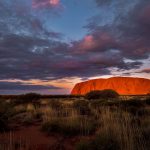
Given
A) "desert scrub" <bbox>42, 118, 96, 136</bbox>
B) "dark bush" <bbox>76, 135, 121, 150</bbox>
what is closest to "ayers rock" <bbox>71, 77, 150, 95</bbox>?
"desert scrub" <bbox>42, 118, 96, 136</bbox>

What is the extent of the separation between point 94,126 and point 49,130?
1657 millimetres

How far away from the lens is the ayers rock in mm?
113250

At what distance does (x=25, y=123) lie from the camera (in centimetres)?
1045

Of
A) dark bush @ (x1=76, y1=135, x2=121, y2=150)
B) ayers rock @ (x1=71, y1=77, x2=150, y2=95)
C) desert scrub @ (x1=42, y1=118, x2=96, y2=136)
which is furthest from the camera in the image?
ayers rock @ (x1=71, y1=77, x2=150, y2=95)

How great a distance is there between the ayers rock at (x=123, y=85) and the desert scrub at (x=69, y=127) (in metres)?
106

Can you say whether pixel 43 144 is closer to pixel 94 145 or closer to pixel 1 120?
pixel 94 145

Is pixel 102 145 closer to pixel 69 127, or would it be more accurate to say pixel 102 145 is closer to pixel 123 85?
pixel 69 127

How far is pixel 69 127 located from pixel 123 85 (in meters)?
112

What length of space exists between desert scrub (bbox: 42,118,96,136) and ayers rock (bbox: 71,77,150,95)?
10605 cm

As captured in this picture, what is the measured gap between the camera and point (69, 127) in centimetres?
798

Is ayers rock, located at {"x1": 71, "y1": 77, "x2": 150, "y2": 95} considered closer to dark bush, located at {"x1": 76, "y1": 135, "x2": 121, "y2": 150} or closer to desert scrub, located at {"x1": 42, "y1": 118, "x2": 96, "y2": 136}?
desert scrub, located at {"x1": 42, "y1": 118, "x2": 96, "y2": 136}

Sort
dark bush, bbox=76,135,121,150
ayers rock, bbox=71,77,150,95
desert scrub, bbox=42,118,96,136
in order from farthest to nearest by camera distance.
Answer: ayers rock, bbox=71,77,150,95, desert scrub, bbox=42,118,96,136, dark bush, bbox=76,135,121,150

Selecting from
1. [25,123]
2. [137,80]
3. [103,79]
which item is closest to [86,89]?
[103,79]

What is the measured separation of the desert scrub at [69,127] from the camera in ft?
25.2
